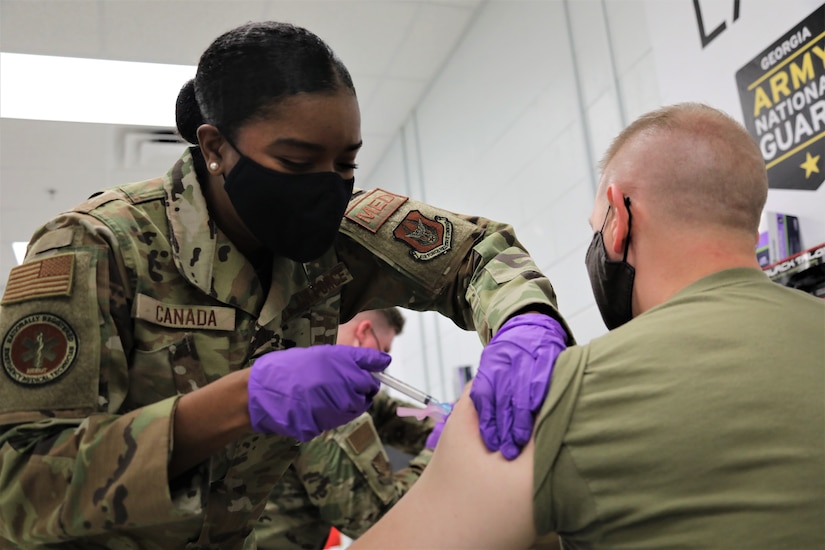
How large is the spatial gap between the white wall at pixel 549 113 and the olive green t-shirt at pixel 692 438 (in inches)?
47.0

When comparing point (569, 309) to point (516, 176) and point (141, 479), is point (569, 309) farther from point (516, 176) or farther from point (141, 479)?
point (141, 479)

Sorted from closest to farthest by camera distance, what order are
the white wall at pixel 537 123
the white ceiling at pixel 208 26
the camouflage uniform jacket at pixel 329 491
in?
the camouflage uniform jacket at pixel 329 491
the white wall at pixel 537 123
the white ceiling at pixel 208 26

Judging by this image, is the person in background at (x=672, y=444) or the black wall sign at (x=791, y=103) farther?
the black wall sign at (x=791, y=103)

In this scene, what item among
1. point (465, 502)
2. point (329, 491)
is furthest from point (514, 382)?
Result: point (329, 491)

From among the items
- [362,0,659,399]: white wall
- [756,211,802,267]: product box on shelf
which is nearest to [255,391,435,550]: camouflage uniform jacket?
[362,0,659,399]: white wall

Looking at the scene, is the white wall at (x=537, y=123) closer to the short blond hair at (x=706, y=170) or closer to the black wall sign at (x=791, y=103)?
the black wall sign at (x=791, y=103)

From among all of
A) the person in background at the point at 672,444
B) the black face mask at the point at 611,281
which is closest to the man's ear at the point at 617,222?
the black face mask at the point at 611,281

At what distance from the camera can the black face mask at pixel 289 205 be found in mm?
1314

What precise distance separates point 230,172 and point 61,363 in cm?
43

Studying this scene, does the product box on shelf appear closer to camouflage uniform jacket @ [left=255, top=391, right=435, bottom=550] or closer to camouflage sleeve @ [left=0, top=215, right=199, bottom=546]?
camouflage uniform jacket @ [left=255, top=391, right=435, bottom=550]

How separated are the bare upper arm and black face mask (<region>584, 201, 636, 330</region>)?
0.40 m

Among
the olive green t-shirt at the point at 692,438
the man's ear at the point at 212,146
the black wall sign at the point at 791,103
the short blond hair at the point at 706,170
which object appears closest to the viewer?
the olive green t-shirt at the point at 692,438

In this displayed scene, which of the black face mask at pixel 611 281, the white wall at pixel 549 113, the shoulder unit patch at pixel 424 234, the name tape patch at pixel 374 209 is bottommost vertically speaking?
the black face mask at pixel 611 281

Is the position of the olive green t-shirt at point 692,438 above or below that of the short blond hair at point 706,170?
below
